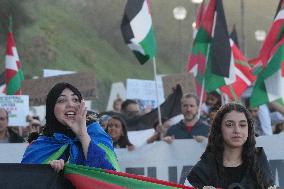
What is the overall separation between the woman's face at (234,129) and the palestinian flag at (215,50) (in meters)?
5.42

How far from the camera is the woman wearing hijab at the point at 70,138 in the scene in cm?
509

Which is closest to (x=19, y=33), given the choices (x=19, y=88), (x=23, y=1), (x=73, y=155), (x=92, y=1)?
(x=23, y=1)

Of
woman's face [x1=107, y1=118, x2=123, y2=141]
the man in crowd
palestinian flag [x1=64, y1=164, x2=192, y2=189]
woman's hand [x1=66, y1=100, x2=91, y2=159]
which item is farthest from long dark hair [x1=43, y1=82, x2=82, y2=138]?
the man in crowd

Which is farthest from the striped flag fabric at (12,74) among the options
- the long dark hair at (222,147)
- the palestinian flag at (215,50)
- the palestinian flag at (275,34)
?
the long dark hair at (222,147)

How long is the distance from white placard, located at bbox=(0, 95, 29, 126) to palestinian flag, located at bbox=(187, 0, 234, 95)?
2137 mm

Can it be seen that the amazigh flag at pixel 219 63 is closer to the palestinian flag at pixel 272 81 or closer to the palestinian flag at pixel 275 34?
the palestinian flag at pixel 275 34

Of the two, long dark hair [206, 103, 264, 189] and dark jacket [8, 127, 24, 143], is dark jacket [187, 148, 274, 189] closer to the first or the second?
long dark hair [206, 103, 264, 189]

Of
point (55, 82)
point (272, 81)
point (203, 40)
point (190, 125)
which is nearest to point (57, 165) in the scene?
point (190, 125)

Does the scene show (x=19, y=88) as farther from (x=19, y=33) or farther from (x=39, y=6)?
(x=39, y=6)

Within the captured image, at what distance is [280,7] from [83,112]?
579 cm

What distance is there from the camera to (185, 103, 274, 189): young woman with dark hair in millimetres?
4938

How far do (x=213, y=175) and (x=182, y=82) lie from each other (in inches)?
273

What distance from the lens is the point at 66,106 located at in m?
5.27

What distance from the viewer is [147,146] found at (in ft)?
26.8
